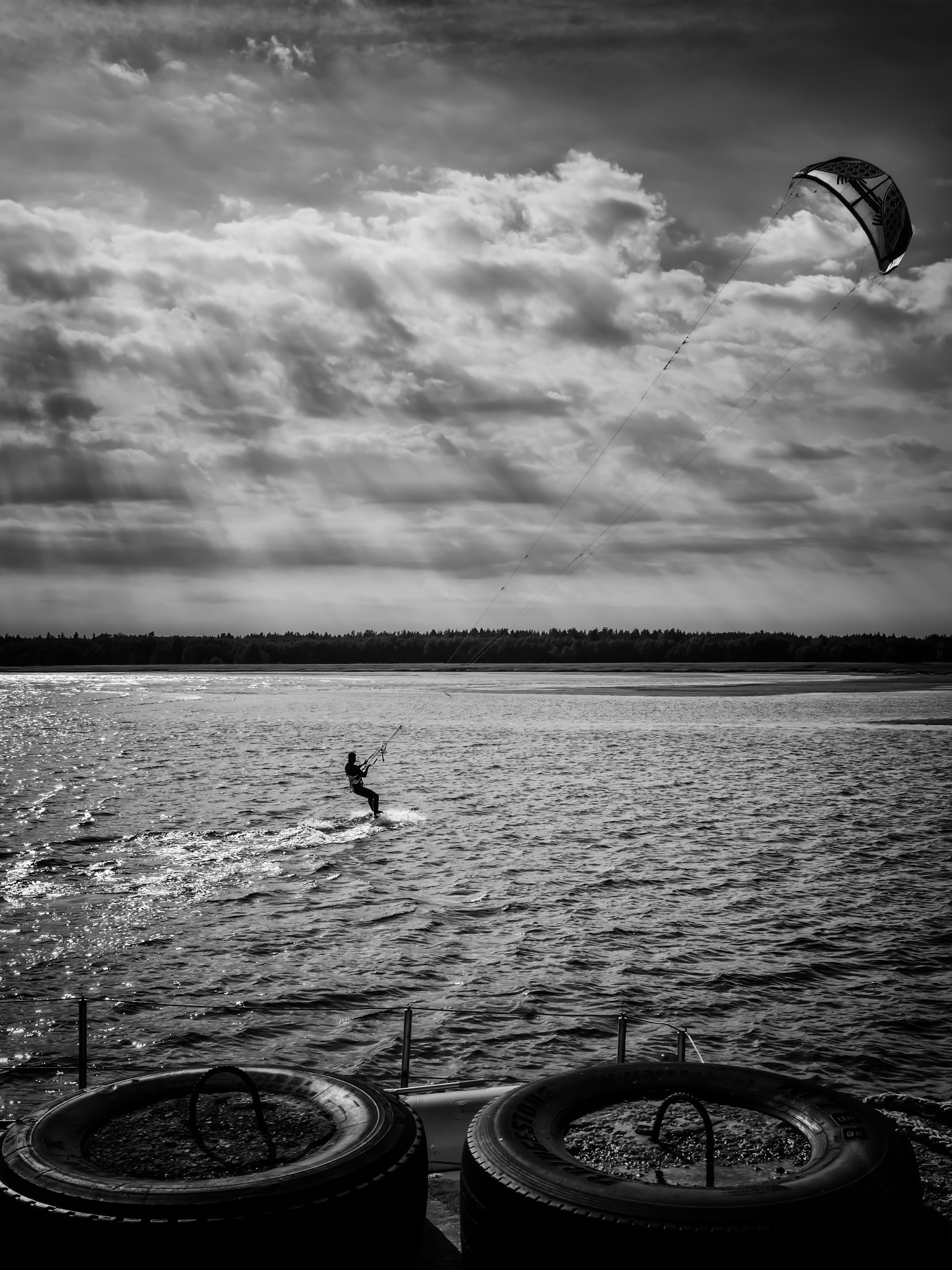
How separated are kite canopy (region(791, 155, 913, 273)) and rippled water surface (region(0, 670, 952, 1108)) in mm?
11618

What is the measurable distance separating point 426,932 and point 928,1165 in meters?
10.6

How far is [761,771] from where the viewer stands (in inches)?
1576

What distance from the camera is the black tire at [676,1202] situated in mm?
4949

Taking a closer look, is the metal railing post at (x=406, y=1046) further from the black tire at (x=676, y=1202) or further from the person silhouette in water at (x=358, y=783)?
the person silhouette in water at (x=358, y=783)

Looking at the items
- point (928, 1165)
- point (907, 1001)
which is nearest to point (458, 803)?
point (907, 1001)

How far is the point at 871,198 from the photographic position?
17375mm

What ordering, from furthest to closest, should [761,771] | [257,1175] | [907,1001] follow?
[761,771] < [907,1001] < [257,1175]

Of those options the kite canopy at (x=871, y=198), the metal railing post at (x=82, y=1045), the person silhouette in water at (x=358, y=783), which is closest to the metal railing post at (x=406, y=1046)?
the metal railing post at (x=82, y=1045)

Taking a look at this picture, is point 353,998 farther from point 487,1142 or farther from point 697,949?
point 487,1142

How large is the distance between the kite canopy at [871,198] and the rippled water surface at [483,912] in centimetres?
1162

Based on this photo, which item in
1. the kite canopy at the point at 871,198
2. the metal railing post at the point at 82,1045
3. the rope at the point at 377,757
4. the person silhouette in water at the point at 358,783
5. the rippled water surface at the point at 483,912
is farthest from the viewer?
the rope at the point at 377,757

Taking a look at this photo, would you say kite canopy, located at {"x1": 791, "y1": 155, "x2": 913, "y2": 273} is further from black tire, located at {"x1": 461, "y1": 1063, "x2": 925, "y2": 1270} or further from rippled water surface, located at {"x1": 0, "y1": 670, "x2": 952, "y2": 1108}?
black tire, located at {"x1": 461, "y1": 1063, "x2": 925, "y2": 1270}

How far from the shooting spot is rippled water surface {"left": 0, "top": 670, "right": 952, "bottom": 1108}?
496 inches

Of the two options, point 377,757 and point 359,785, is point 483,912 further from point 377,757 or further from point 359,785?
point 377,757
